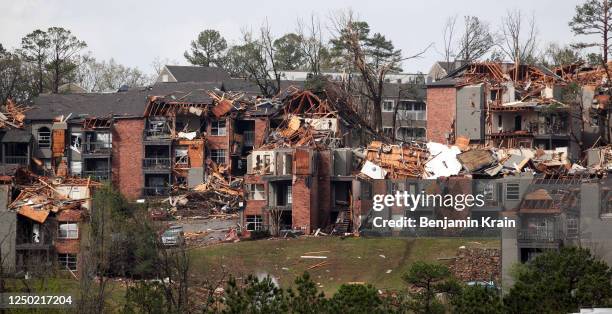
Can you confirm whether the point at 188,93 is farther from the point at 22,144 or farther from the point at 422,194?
the point at 422,194

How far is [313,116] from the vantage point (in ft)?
276

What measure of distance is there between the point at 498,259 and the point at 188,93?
94.3 ft

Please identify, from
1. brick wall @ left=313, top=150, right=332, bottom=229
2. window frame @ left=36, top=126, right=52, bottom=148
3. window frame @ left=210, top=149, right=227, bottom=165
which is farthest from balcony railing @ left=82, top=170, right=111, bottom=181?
brick wall @ left=313, top=150, right=332, bottom=229

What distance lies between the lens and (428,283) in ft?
179

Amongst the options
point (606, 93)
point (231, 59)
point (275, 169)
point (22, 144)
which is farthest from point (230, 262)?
point (231, 59)

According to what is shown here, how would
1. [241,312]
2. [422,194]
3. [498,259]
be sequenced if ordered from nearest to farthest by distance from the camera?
1. [241,312]
2. [498,259]
3. [422,194]

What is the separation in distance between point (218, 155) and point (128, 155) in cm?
553

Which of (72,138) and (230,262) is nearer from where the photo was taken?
(230,262)

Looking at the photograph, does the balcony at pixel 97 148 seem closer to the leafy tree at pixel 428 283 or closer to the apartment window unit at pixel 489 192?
the apartment window unit at pixel 489 192

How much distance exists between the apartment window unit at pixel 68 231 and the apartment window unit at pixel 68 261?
3.50ft

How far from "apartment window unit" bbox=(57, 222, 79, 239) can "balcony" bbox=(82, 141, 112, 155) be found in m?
16.0

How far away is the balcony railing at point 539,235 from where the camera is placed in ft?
212

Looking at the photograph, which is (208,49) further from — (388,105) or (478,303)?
(478,303)

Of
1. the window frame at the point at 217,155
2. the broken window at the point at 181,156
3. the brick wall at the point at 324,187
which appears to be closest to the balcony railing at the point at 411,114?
the window frame at the point at 217,155
